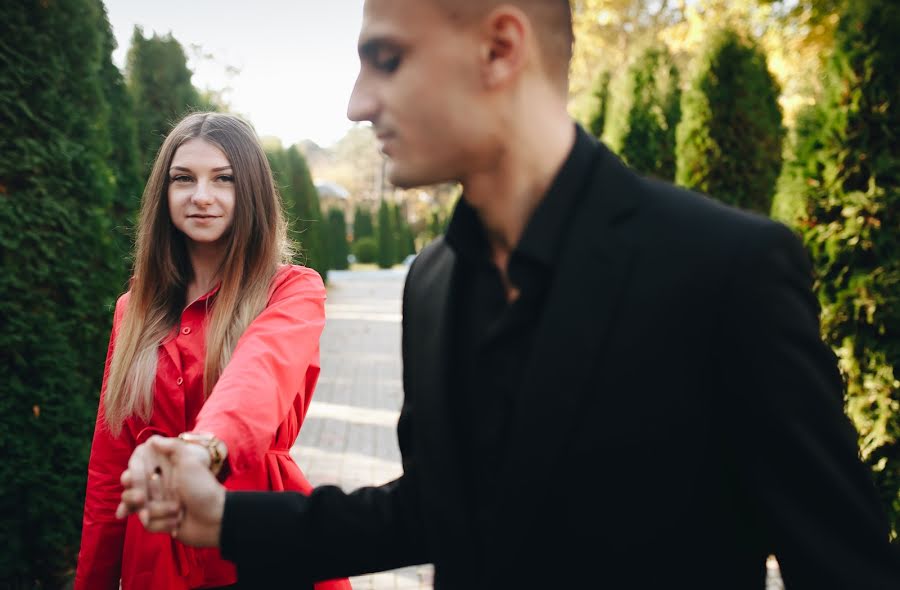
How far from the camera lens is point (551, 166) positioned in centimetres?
129

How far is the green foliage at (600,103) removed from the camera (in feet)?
53.9

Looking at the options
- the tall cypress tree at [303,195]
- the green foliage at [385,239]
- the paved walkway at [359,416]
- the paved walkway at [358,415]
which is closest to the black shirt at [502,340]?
the paved walkway at [359,416]

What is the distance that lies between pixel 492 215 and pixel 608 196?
221 mm

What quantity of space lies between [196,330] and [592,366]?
172 cm

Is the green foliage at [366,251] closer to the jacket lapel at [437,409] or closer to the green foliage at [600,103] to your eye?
the green foliage at [600,103]

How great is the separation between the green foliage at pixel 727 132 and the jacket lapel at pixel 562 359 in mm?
8133

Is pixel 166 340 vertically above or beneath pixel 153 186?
beneath

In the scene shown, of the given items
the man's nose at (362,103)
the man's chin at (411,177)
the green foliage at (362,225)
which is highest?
the man's nose at (362,103)

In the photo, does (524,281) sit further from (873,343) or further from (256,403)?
(873,343)

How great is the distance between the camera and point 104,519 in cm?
243

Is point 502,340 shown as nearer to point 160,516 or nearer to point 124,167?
point 160,516

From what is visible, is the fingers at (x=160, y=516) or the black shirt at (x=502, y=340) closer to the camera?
the black shirt at (x=502, y=340)

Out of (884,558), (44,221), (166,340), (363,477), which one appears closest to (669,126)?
(363,477)

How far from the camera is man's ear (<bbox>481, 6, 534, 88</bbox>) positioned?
4.01ft
